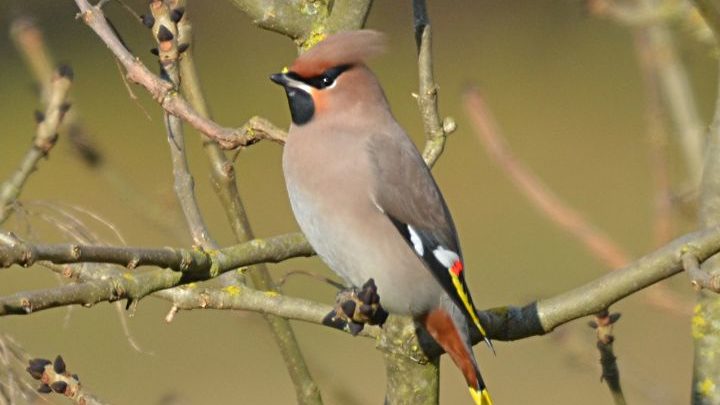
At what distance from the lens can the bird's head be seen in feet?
9.38

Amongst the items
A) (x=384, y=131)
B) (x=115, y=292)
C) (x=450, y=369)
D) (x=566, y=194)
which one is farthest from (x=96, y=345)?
(x=115, y=292)

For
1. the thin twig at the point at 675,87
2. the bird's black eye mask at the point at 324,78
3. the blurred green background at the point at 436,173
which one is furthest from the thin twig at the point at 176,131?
the blurred green background at the point at 436,173

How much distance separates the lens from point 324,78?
10.2ft

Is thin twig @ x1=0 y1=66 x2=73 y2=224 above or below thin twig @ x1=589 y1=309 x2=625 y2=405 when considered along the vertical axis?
above

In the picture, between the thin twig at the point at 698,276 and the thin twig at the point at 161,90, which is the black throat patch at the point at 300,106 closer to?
the thin twig at the point at 161,90

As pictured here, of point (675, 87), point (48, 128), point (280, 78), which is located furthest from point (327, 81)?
point (675, 87)

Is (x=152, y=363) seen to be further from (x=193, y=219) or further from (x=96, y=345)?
(x=193, y=219)

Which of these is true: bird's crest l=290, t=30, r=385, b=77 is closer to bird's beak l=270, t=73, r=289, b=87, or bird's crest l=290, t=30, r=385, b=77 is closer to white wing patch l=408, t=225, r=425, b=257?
bird's beak l=270, t=73, r=289, b=87

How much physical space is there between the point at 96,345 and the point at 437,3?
4.76 metres

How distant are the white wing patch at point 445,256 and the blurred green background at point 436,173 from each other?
545 cm

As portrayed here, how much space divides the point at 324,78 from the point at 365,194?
262mm

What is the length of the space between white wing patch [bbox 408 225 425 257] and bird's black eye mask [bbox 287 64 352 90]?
0.36m

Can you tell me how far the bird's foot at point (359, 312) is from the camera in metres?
2.39

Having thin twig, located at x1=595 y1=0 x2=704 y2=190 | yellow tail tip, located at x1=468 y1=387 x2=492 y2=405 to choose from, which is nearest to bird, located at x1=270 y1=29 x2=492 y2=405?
yellow tail tip, located at x1=468 y1=387 x2=492 y2=405
